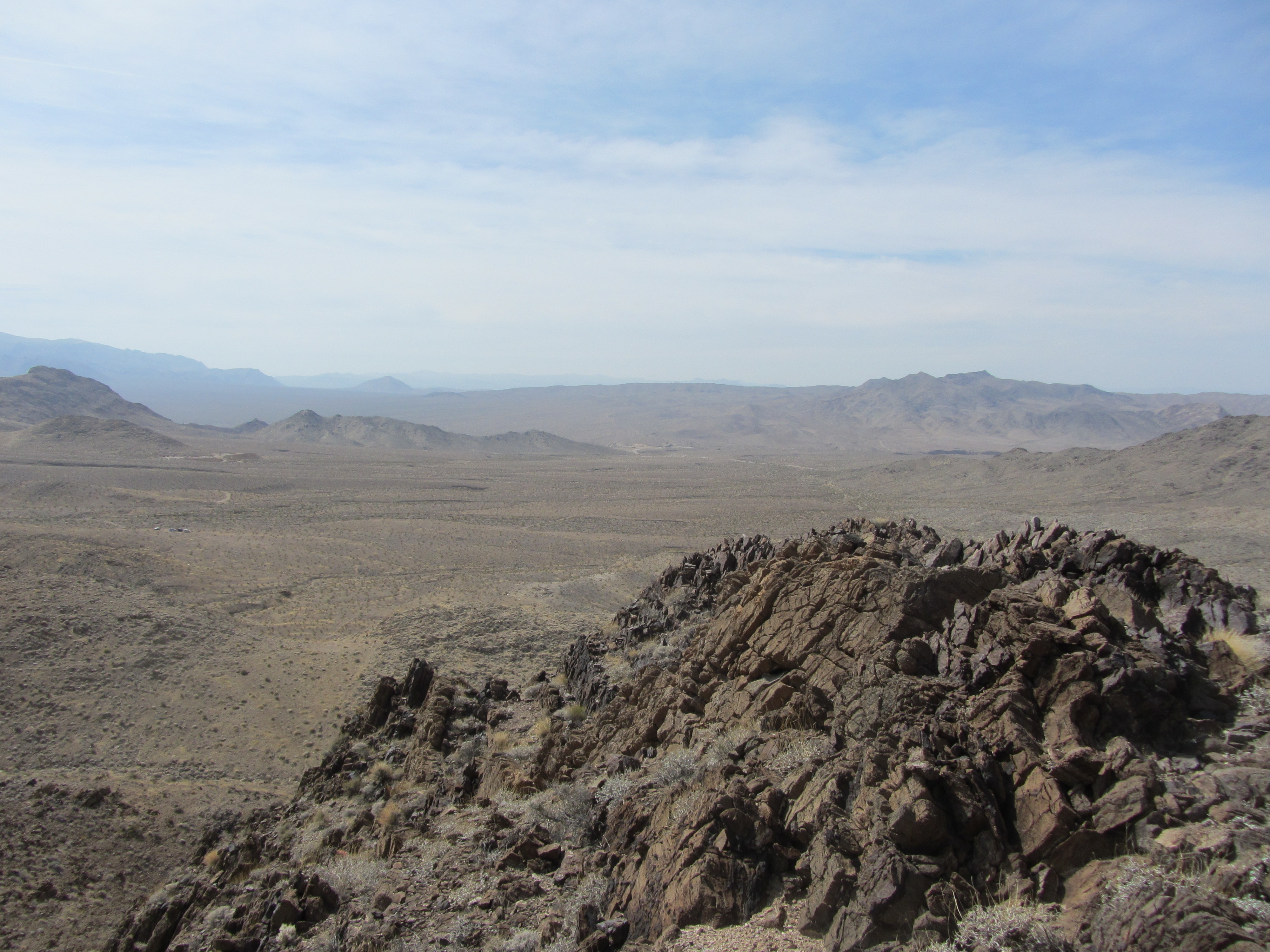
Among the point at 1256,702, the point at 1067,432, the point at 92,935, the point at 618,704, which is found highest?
the point at 1067,432

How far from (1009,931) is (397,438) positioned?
428ft

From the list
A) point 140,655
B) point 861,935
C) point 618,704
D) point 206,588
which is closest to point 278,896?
point 618,704

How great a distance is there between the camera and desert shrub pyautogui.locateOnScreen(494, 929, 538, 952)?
6723mm

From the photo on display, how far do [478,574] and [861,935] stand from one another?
3126cm

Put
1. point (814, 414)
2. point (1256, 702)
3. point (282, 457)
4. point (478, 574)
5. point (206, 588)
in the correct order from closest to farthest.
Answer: point (1256, 702)
point (206, 588)
point (478, 574)
point (282, 457)
point (814, 414)

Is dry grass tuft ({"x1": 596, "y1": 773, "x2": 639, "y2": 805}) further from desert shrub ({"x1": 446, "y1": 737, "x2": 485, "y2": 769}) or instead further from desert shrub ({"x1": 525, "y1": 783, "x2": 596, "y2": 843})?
desert shrub ({"x1": 446, "y1": 737, "x2": 485, "y2": 769})

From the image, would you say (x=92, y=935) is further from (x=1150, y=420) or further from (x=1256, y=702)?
(x=1150, y=420)

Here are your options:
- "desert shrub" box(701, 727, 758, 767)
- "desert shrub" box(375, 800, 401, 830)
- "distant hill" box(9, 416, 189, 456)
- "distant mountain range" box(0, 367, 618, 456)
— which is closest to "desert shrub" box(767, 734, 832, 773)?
"desert shrub" box(701, 727, 758, 767)

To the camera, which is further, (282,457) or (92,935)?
(282,457)

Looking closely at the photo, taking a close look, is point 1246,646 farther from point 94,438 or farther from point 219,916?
point 94,438

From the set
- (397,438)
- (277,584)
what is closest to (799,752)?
(277,584)

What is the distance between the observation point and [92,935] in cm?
1161

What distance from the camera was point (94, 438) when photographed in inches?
3307

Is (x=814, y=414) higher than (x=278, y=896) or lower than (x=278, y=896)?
higher
